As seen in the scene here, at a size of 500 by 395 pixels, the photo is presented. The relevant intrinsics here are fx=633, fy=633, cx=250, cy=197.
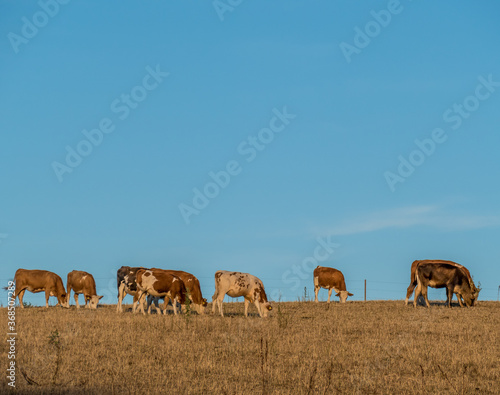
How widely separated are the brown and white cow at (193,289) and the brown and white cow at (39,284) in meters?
5.78

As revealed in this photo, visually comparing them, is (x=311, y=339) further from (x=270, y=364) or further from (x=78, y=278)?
(x=78, y=278)

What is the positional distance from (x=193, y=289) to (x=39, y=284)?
8112 millimetres

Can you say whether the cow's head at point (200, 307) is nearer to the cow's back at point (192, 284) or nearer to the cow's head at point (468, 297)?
the cow's back at point (192, 284)

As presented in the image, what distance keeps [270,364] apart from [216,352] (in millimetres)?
1618

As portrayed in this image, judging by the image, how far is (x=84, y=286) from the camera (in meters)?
28.4

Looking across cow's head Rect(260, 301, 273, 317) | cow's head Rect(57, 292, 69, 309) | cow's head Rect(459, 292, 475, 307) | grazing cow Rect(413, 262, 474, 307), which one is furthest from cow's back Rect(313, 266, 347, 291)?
cow's head Rect(57, 292, 69, 309)

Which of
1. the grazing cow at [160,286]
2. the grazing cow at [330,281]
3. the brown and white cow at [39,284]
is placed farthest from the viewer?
the grazing cow at [330,281]

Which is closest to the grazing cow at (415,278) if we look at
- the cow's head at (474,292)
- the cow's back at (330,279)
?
the cow's head at (474,292)

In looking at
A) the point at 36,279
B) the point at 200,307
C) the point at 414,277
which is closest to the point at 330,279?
the point at 414,277

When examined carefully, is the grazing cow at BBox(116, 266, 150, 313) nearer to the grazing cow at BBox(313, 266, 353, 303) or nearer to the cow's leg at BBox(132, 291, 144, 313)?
the cow's leg at BBox(132, 291, 144, 313)

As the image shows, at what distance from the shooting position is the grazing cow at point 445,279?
90.6ft

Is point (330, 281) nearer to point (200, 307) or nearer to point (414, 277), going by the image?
point (414, 277)

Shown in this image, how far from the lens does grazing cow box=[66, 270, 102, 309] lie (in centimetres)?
2805

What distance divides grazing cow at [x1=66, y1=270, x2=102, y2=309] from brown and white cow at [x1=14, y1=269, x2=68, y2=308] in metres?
0.39
